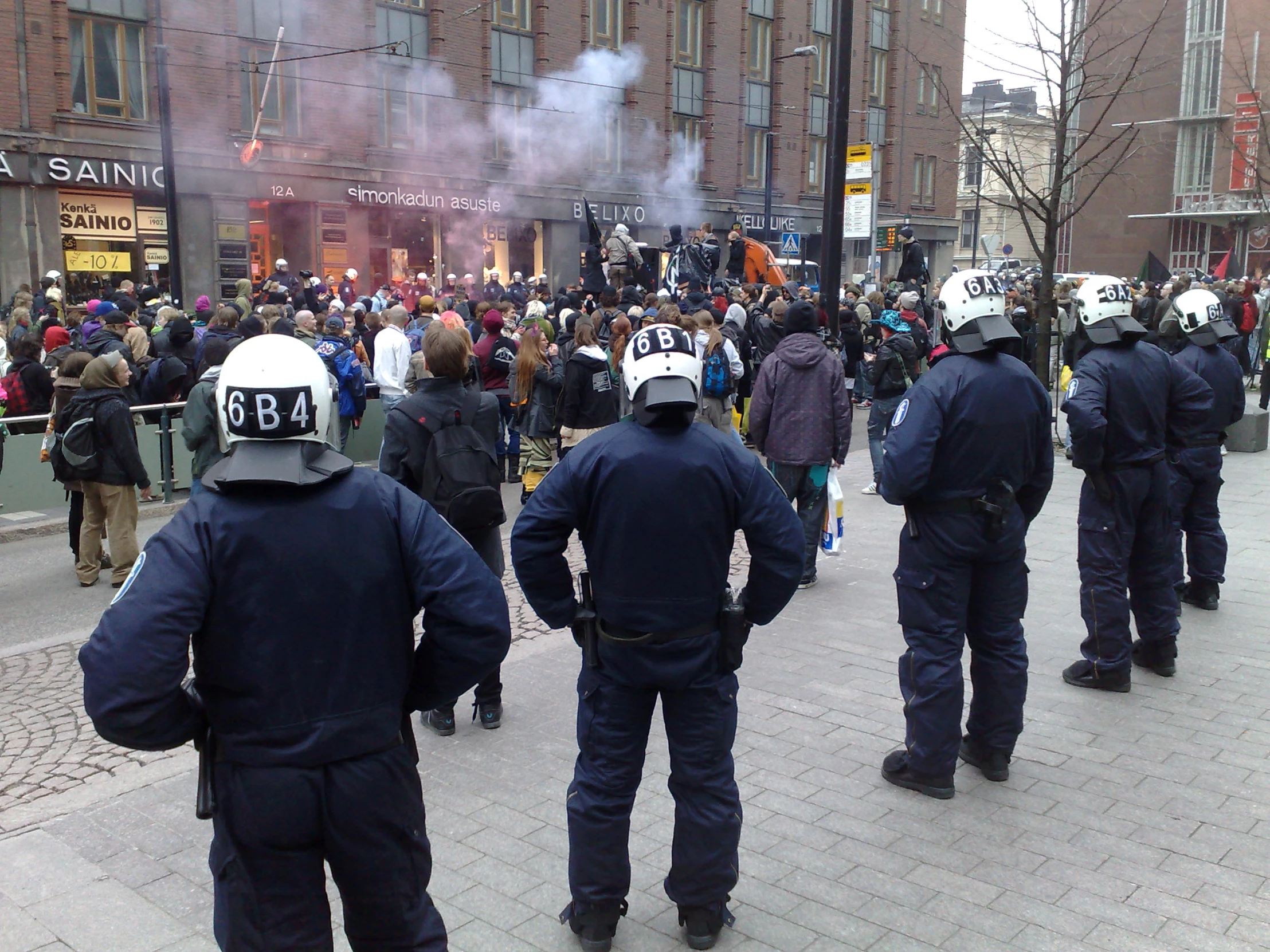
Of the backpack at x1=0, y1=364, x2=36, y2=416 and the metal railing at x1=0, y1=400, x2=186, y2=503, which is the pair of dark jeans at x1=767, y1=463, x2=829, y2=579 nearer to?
the metal railing at x1=0, y1=400, x2=186, y2=503

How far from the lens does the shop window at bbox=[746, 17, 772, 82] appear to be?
132 feet

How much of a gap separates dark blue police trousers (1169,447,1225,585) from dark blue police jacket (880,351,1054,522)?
2.58m

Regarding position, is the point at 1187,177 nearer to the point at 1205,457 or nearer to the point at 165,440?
the point at 1205,457

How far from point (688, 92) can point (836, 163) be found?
1171 inches

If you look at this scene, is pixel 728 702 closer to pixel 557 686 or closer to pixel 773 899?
pixel 773 899

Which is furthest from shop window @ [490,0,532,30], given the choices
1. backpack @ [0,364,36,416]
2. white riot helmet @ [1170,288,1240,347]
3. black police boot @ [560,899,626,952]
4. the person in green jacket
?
black police boot @ [560,899,626,952]

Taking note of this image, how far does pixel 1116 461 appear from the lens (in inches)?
222

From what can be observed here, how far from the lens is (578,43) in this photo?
33.7 meters

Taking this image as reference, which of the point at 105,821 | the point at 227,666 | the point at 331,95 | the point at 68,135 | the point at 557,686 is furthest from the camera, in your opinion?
the point at 331,95

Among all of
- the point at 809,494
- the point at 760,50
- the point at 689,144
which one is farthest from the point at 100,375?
the point at 760,50

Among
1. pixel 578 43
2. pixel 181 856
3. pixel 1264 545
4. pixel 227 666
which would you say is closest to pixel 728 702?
pixel 227 666

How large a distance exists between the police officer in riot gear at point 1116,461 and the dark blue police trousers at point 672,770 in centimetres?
293

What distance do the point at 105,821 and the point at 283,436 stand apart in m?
2.62

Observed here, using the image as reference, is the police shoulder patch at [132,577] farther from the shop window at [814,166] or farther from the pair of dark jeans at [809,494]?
the shop window at [814,166]
